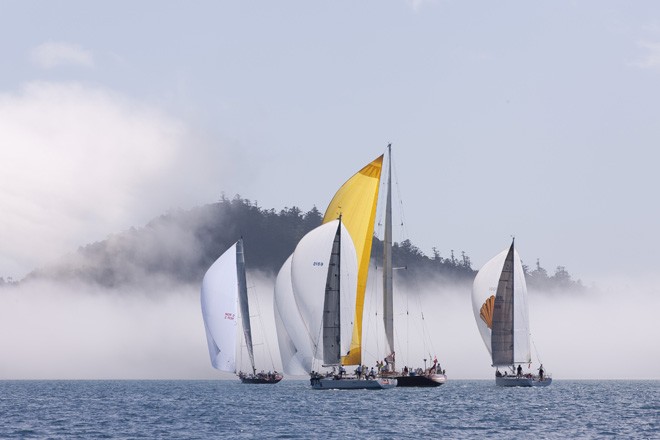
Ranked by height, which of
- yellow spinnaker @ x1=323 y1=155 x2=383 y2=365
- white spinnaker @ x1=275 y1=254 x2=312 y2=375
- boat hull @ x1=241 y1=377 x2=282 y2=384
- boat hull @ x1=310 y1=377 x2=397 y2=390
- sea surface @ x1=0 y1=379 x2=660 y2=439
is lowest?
sea surface @ x1=0 y1=379 x2=660 y2=439

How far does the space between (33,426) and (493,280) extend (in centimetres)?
5785

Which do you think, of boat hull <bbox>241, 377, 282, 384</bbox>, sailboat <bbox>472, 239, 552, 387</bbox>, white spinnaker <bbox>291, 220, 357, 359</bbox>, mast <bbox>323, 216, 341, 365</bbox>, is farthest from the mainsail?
boat hull <bbox>241, 377, 282, 384</bbox>

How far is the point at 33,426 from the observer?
82.0m

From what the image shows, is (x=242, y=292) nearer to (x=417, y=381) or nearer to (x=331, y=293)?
(x=417, y=381)

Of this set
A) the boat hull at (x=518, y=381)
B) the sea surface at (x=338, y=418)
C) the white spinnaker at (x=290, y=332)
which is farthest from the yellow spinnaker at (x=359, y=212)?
the boat hull at (x=518, y=381)

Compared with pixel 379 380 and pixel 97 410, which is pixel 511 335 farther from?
pixel 97 410

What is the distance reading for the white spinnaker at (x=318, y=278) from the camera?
341 ft

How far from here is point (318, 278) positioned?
104m

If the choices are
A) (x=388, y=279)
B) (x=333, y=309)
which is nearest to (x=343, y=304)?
(x=333, y=309)

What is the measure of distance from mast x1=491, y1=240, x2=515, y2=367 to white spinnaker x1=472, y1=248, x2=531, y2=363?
61 centimetres

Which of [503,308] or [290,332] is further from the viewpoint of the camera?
[503,308]

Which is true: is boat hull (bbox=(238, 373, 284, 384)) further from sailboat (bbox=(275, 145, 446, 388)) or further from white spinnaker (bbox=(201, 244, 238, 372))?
sailboat (bbox=(275, 145, 446, 388))

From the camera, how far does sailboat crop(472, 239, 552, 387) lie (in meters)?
126

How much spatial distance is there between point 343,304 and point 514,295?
91.7 ft
